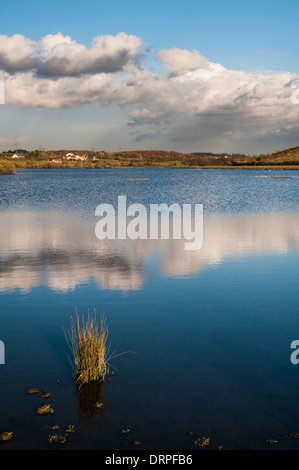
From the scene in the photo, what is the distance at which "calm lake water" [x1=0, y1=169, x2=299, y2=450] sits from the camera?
8.84 meters

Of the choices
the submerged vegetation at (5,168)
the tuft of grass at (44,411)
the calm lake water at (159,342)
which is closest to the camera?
the calm lake water at (159,342)

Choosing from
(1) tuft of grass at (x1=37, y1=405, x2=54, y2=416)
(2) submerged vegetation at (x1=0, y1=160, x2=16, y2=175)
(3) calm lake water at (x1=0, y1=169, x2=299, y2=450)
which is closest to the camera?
(3) calm lake water at (x1=0, y1=169, x2=299, y2=450)

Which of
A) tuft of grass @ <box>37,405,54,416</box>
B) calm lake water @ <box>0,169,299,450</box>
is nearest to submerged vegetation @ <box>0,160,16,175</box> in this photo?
calm lake water @ <box>0,169,299,450</box>

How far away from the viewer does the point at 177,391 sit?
1012 cm

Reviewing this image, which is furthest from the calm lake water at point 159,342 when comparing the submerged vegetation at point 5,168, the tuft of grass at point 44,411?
the submerged vegetation at point 5,168

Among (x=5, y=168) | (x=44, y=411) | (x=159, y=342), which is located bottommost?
(x=44, y=411)

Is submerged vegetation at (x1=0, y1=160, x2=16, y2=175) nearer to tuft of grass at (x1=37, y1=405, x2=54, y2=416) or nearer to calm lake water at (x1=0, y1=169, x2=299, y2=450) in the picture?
calm lake water at (x1=0, y1=169, x2=299, y2=450)

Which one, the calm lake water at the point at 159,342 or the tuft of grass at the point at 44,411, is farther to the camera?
the tuft of grass at the point at 44,411

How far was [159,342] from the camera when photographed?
12.6 m

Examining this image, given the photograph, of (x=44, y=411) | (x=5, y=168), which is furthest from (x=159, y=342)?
(x=5, y=168)

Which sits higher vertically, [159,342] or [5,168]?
[5,168]

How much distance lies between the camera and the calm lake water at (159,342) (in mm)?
8844

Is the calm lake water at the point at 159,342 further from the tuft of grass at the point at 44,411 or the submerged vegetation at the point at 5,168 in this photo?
the submerged vegetation at the point at 5,168

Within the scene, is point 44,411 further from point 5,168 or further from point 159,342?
point 5,168
